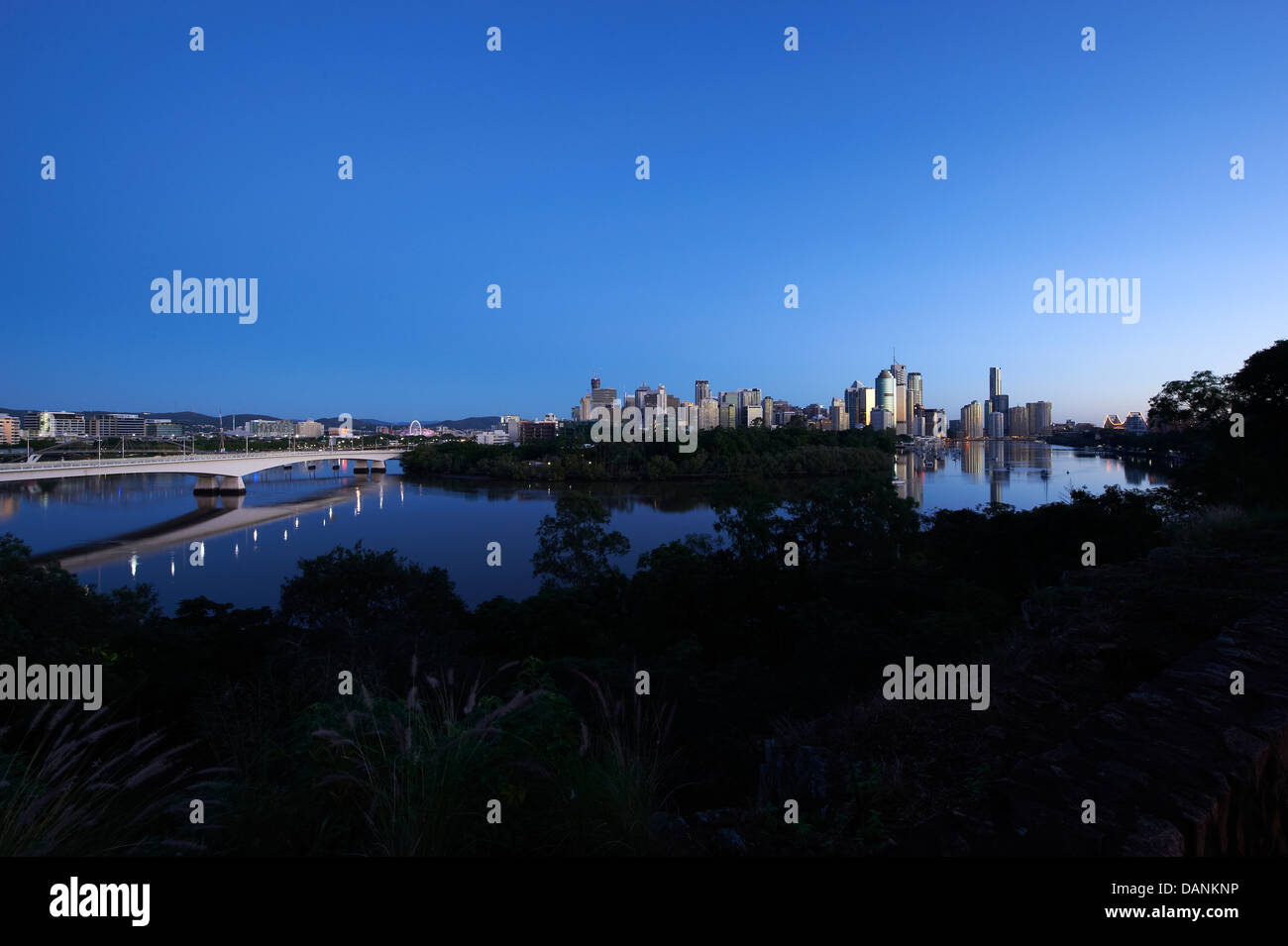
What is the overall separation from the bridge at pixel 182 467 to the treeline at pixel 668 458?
547 inches

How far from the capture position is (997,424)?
119 meters

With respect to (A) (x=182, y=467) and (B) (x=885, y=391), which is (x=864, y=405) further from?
(A) (x=182, y=467)

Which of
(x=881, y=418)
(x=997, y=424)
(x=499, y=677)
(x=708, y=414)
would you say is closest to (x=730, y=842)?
(x=499, y=677)

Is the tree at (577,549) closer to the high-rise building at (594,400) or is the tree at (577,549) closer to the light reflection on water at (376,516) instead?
the light reflection on water at (376,516)

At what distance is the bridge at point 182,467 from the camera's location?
3109 centimetres

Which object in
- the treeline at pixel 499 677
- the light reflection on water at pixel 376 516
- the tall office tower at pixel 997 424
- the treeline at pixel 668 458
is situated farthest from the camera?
the tall office tower at pixel 997 424

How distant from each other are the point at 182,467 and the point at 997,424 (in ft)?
399

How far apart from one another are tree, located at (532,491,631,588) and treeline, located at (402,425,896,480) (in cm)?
3289

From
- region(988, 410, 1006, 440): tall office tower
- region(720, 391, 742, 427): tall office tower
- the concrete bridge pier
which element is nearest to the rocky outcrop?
the concrete bridge pier

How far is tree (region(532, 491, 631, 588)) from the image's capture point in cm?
1650

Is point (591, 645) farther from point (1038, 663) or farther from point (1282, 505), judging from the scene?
point (1282, 505)

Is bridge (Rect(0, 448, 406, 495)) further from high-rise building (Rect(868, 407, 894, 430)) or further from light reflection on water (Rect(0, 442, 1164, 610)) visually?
high-rise building (Rect(868, 407, 894, 430))

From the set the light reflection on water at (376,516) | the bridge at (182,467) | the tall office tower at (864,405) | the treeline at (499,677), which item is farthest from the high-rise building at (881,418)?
the treeline at (499,677)
